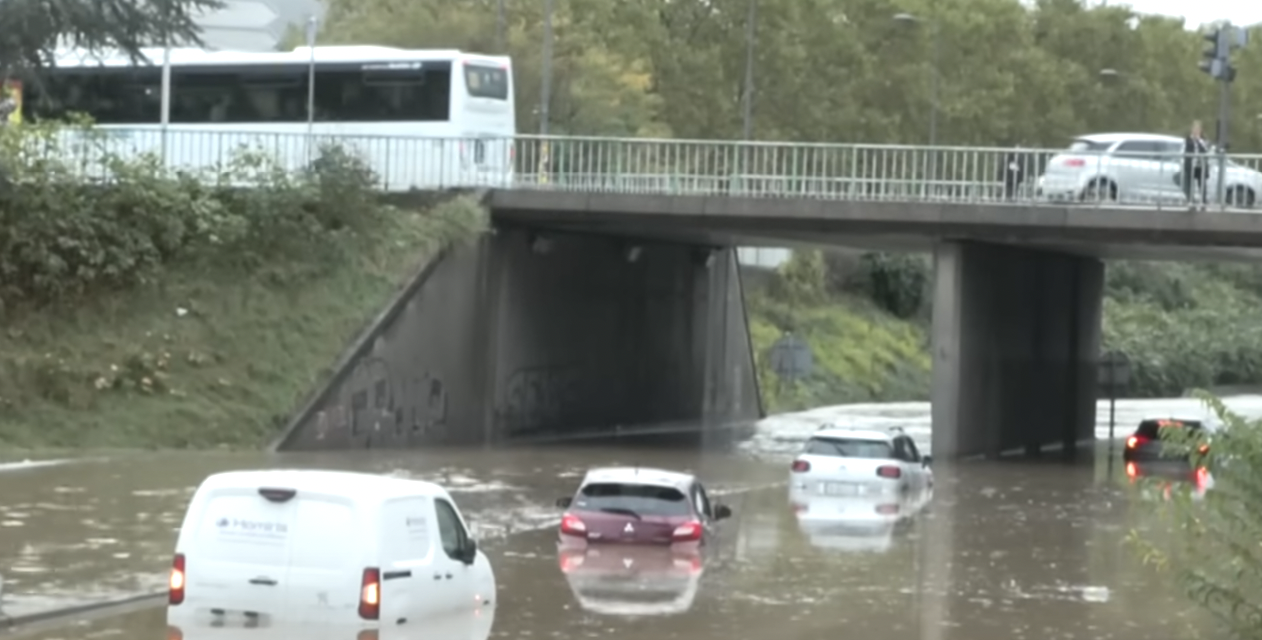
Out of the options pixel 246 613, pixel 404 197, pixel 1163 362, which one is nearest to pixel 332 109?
pixel 404 197

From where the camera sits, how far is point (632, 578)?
24000 mm

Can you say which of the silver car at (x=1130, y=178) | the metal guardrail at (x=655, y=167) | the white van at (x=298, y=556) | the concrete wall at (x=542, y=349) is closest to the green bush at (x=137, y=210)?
the metal guardrail at (x=655, y=167)

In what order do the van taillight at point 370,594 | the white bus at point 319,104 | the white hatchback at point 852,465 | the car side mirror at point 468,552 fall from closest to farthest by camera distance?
the van taillight at point 370,594, the car side mirror at point 468,552, the white hatchback at point 852,465, the white bus at point 319,104

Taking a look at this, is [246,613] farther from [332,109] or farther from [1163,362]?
[1163,362]

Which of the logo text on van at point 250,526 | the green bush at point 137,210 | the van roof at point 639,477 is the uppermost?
the green bush at point 137,210

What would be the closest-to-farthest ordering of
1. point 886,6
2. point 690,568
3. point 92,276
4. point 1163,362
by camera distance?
point 690,568
point 92,276
point 886,6
point 1163,362

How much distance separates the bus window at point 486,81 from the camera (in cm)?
4997

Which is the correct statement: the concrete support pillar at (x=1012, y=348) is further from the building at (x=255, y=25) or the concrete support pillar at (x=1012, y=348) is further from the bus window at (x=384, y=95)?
the building at (x=255, y=25)

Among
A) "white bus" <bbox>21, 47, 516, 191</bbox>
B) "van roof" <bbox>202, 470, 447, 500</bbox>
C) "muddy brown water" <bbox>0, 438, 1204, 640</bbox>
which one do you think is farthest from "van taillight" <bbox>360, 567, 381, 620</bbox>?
"white bus" <bbox>21, 47, 516, 191</bbox>

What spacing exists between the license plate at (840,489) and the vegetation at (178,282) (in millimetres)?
10072

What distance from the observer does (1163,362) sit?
318ft

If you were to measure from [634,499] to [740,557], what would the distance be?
1536mm

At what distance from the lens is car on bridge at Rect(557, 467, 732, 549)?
26.4 meters

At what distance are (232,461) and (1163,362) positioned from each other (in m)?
65.9
